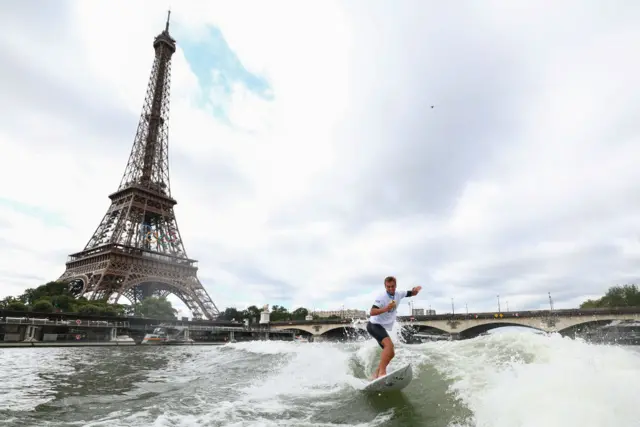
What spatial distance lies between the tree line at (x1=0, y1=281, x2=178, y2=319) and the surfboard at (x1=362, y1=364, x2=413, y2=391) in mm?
57854

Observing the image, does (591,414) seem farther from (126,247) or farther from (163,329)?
(126,247)

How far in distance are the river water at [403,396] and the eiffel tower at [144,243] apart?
5673 centimetres

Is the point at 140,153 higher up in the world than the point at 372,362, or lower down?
higher up

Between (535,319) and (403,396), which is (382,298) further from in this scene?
(535,319)

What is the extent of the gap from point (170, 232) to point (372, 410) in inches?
2884

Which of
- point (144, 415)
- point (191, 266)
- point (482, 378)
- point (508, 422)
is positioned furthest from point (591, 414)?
point (191, 266)

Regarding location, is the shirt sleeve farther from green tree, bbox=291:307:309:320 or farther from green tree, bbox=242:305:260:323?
green tree, bbox=291:307:309:320

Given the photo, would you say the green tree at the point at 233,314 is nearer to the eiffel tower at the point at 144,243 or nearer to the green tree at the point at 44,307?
the eiffel tower at the point at 144,243

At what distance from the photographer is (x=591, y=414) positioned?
355cm

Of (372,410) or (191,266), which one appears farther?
(191,266)

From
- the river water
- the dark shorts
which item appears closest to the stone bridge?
the river water

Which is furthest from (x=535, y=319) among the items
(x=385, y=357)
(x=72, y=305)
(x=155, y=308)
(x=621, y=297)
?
(x=72, y=305)

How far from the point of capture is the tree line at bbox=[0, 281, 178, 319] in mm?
53969

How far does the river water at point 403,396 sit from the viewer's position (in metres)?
3.97
